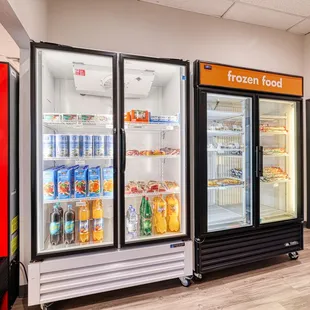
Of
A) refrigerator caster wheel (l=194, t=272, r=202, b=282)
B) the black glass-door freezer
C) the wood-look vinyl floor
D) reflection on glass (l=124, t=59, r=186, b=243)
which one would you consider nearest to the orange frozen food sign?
the black glass-door freezer

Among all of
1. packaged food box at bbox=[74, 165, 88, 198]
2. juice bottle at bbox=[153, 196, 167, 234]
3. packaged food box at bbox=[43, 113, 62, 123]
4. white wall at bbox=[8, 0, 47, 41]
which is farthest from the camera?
juice bottle at bbox=[153, 196, 167, 234]

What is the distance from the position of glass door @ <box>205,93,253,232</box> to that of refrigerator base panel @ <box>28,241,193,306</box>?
1.47 ft

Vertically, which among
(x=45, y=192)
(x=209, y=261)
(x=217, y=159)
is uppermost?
(x=217, y=159)

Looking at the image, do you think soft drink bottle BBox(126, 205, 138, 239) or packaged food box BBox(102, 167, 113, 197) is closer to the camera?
packaged food box BBox(102, 167, 113, 197)

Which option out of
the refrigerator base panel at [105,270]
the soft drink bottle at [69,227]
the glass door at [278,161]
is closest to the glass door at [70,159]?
the soft drink bottle at [69,227]

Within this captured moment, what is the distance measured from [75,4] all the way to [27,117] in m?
1.42

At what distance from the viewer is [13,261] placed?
1.83m

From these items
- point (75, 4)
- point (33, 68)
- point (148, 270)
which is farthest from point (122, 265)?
point (75, 4)

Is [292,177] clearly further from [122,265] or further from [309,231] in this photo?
[122,265]

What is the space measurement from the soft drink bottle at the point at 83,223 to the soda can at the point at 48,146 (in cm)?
50

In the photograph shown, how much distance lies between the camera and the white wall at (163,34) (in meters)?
2.38

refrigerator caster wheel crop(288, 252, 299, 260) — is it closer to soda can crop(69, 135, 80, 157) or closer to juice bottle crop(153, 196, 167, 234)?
juice bottle crop(153, 196, 167, 234)

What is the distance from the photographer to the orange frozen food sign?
2.06 m

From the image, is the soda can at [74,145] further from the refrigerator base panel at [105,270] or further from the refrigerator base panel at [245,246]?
the refrigerator base panel at [245,246]
